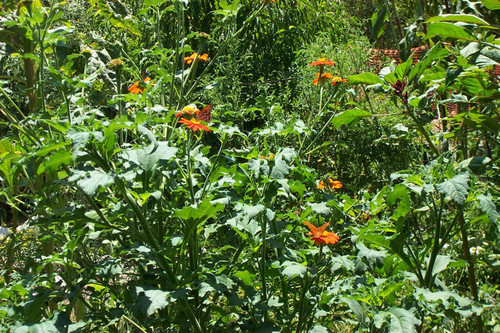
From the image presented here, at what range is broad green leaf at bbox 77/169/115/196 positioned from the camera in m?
1.19

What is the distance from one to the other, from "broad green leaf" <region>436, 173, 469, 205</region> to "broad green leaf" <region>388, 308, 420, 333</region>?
33 cm

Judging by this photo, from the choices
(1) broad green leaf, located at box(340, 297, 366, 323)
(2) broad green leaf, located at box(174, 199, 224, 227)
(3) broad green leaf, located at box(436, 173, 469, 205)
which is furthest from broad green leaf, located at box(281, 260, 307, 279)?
(3) broad green leaf, located at box(436, 173, 469, 205)

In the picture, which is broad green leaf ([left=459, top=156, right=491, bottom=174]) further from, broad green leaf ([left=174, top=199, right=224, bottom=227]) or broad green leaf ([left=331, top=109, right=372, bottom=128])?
broad green leaf ([left=174, top=199, right=224, bottom=227])

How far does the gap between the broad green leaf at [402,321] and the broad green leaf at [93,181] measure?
2.71ft

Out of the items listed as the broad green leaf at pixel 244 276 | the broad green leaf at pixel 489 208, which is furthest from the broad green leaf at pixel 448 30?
the broad green leaf at pixel 244 276

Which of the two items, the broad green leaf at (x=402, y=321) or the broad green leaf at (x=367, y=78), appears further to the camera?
the broad green leaf at (x=367, y=78)

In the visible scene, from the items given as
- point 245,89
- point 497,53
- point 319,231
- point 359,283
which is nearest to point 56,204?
point 319,231

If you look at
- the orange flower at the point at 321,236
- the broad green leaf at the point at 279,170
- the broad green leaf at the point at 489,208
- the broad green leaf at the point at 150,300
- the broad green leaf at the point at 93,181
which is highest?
the broad green leaf at the point at 93,181

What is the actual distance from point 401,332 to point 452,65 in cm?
85

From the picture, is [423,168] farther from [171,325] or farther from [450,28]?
[171,325]

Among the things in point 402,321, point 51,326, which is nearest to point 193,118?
point 51,326

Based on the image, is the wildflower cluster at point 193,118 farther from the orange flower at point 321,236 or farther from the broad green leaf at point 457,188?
the broad green leaf at point 457,188

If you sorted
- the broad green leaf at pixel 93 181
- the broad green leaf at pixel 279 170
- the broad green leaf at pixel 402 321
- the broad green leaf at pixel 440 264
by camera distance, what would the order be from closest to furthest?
the broad green leaf at pixel 93 181, the broad green leaf at pixel 402 321, the broad green leaf at pixel 279 170, the broad green leaf at pixel 440 264

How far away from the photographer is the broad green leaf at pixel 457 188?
4.30ft
